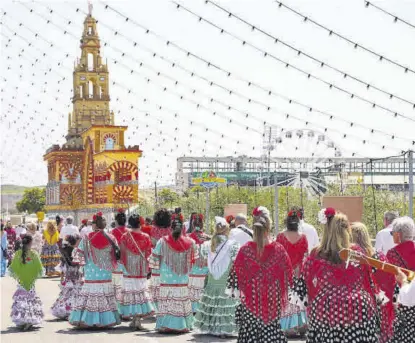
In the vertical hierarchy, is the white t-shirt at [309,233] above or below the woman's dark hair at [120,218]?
below

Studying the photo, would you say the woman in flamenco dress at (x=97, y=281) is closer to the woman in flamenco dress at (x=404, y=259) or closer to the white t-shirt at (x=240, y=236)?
the white t-shirt at (x=240, y=236)

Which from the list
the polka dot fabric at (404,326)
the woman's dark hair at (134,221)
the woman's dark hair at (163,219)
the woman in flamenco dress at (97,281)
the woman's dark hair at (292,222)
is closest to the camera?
the polka dot fabric at (404,326)

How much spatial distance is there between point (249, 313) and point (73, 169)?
70681 mm

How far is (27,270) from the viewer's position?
14.0 meters

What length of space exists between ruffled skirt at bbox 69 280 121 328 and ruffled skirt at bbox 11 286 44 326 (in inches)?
25.7

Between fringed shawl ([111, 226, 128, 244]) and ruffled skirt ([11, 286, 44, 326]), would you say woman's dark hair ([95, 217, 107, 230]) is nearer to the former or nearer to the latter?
fringed shawl ([111, 226, 128, 244])

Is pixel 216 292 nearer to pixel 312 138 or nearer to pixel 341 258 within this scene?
pixel 341 258

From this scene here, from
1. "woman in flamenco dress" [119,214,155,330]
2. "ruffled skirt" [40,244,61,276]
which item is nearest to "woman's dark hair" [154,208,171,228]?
"woman in flamenco dress" [119,214,155,330]

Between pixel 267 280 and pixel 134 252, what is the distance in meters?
5.54

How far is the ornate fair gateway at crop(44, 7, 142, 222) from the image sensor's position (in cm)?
7119

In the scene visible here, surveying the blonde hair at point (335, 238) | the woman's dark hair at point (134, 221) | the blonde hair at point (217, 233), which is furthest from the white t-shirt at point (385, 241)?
the woman's dark hair at point (134, 221)

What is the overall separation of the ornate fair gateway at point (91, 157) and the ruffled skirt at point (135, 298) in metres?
53.9

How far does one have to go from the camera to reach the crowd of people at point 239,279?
7258mm

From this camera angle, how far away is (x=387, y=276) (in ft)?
25.9
